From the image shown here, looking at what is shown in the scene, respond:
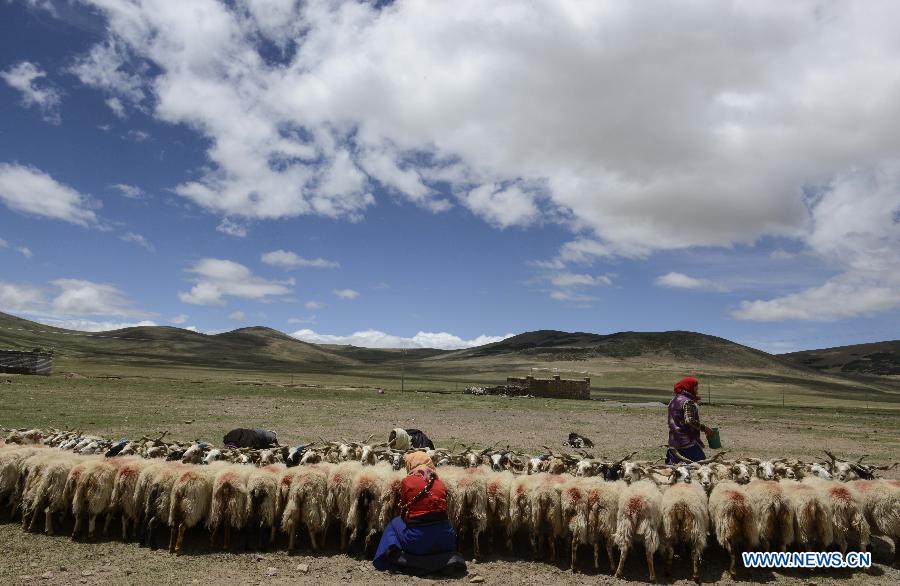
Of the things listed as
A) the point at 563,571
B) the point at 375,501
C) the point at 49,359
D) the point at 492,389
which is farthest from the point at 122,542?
the point at 49,359

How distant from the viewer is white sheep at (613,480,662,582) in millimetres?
7539

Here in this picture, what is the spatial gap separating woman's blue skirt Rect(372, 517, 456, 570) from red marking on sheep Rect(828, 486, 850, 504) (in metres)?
5.15

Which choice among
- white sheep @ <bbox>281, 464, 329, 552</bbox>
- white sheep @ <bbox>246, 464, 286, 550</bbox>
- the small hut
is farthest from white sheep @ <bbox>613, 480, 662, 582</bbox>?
the small hut

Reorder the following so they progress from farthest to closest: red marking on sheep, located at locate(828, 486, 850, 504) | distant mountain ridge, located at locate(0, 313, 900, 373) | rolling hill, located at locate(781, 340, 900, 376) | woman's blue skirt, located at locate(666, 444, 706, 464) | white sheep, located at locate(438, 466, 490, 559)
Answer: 1. rolling hill, located at locate(781, 340, 900, 376)
2. distant mountain ridge, located at locate(0, 313, 900, 373)
3. woman's blue skirt, located at locate(666, 444, 706, 464)
4. white sheep, located at locate(438, 466, 490, 559)
5. red marking on sheep, located at locate(828, 486, 850, 504)

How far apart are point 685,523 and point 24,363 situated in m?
50.1

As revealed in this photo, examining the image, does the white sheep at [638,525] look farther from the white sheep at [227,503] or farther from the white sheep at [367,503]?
the white sheep at [227,503]

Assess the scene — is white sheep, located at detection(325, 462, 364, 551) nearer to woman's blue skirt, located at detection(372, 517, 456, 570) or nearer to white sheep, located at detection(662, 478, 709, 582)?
woman's blue skirt, located at detection(372, 517, 456, 570)

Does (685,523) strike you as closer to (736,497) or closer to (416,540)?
(736,497)

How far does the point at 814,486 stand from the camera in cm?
816

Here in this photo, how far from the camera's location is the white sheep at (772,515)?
770 cm

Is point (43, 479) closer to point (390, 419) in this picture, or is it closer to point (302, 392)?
point (390, 419)

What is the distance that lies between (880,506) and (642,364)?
403ft

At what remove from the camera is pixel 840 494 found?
7.93 metres

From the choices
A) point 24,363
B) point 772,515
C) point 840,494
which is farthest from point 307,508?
point 24,363
